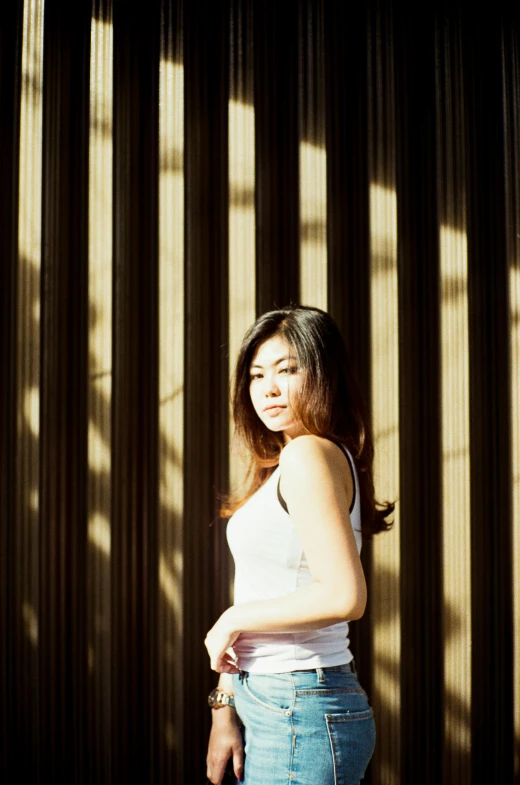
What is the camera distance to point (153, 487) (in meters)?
2.19

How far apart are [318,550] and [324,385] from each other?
349 mm

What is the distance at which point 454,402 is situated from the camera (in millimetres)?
2268

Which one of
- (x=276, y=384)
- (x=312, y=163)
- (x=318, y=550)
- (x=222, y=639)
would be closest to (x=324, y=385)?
(x=276, y=384)

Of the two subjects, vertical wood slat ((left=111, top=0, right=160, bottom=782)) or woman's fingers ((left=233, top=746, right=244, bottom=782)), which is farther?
vertical wood slat ((left=111, top=0, right=160, bottom=782))

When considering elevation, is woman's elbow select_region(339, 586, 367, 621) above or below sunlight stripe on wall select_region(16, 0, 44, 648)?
below

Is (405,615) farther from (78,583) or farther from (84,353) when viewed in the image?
(84,353)

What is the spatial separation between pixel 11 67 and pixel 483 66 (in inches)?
63.9

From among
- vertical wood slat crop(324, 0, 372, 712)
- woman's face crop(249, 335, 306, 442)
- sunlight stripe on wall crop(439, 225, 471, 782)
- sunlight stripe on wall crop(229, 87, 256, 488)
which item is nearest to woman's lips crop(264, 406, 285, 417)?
woman's face crop(249, 335, 306, 442)

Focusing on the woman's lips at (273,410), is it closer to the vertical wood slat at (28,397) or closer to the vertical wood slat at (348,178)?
the vertical wood slat at (348,178)

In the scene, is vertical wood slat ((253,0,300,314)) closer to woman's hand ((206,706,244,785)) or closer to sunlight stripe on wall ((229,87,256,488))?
sunlight stripe on wall ((229,87,256,488))

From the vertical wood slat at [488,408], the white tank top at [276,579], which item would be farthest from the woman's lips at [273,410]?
the vertical wood slat at [488,408]

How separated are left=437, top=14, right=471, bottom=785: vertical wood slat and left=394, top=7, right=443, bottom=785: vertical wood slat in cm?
4

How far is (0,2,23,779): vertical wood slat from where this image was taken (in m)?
2.12

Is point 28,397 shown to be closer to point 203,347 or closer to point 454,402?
point 203,347
